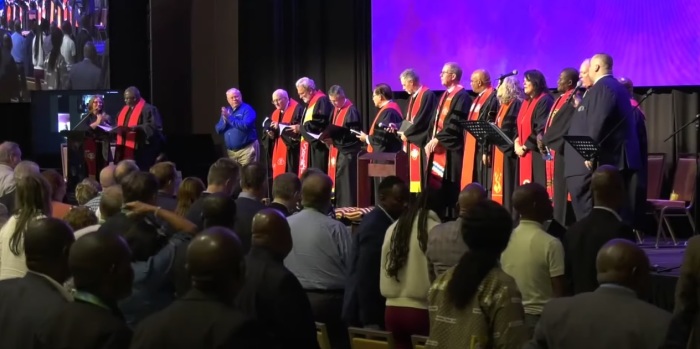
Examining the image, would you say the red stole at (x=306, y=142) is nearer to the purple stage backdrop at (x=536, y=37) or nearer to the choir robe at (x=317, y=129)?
the choir robe at (x=317, y=129)

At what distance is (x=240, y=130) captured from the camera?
1465 cm

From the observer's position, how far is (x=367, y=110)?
14.5 m

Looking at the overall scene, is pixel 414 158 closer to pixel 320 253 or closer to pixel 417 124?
pixel 417 124

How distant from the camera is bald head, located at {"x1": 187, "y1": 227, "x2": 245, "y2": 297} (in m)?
3.13

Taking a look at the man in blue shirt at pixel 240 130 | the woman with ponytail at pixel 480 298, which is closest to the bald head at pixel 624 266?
the woman with ponytail at pixel 480 298

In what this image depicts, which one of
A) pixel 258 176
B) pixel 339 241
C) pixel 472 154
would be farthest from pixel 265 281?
pixel 472 154

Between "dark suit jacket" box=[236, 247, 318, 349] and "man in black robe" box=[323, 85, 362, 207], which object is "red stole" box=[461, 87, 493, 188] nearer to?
"man in black robe" box=[323, 85, 362, 207]

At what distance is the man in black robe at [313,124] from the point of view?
13.4 metres

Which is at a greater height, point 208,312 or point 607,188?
point 607,188

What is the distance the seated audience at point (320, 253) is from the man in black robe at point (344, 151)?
7.18 m

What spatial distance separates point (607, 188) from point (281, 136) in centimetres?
897

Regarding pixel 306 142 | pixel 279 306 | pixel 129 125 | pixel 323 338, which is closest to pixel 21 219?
pixel 323 338

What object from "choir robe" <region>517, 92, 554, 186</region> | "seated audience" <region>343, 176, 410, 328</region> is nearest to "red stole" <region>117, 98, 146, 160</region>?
"choir robe" <region>517, 92, 554, 186</region>

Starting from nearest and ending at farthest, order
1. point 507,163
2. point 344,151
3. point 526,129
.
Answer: point 526,129 → point 507,163 → point 344,151
